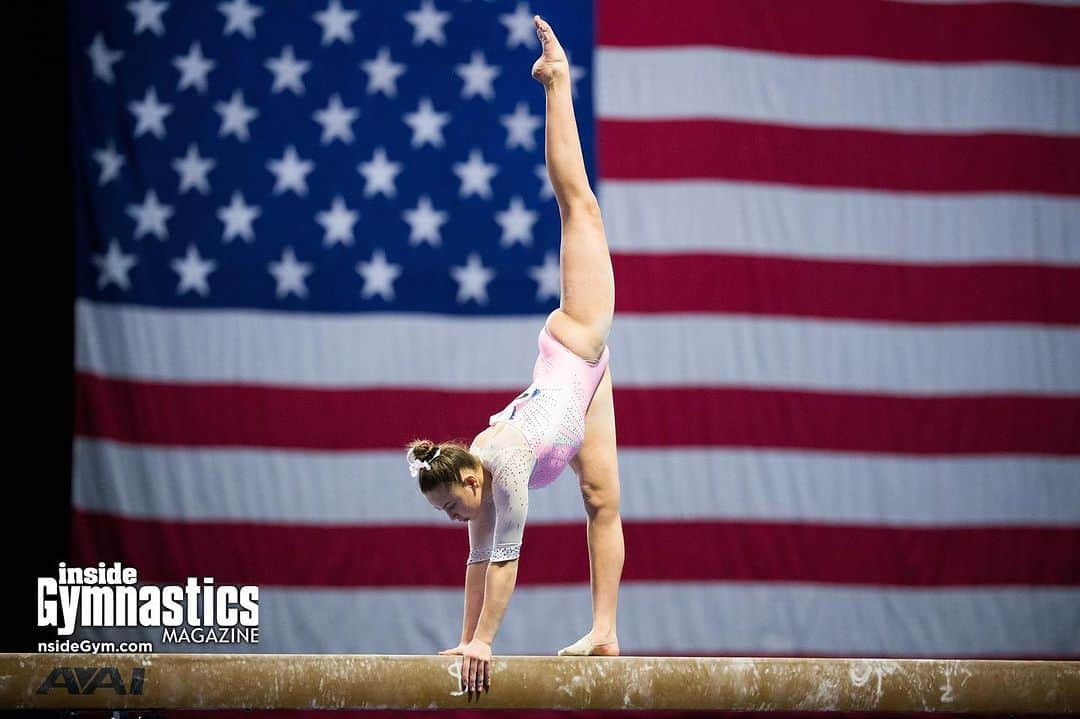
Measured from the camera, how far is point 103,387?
20.1 feet

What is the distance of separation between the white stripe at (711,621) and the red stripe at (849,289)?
155 centimetres

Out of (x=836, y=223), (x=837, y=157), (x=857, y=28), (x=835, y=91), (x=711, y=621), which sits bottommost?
(x=711, y=621)

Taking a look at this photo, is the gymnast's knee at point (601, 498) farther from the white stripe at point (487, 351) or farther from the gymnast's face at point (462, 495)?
the white stripe at point (487, 351)

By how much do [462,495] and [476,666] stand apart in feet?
1.57

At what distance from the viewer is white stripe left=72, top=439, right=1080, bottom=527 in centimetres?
606

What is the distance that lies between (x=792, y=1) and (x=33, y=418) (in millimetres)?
4883

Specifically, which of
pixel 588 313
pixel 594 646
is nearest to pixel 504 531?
pixel 594 646

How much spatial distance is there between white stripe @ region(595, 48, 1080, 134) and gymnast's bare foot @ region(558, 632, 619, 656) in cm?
369

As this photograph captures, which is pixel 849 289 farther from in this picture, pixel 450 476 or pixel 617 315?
pixel 450 476

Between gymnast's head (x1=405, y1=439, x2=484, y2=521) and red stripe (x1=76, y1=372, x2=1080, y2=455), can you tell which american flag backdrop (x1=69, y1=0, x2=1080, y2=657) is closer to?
red stripe (x1=76, y1=372, x2=1080, y2=455)

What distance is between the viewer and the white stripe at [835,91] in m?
6.51

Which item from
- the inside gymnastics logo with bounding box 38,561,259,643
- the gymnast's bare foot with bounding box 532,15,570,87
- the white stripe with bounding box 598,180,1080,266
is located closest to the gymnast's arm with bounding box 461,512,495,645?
the gymnast's bare foot with bounding box 532,15,570,87

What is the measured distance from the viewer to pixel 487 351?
20.5 ft

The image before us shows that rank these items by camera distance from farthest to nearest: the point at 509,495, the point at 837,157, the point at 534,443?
the point at 837,157 → the point at 534,443 → the point at 509,495
